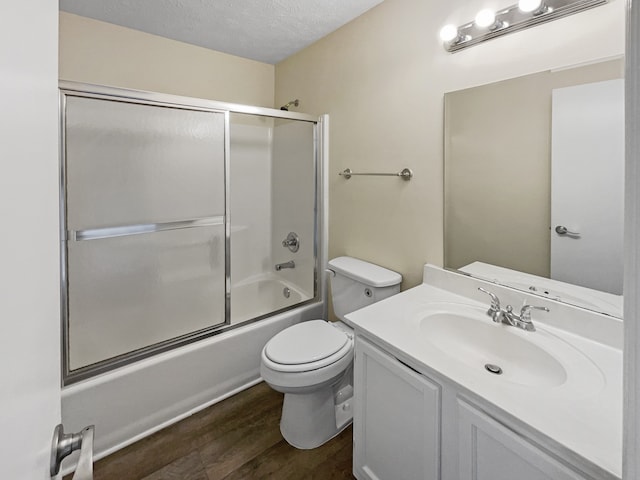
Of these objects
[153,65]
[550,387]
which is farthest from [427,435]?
[153,65]

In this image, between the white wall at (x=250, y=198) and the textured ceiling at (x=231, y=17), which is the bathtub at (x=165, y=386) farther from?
the textured ceiling at (x=231, y=17)

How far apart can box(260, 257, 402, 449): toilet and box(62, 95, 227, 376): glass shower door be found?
62 cm

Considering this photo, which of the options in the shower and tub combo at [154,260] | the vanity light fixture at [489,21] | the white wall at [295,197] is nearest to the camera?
the vanity light fixture at [489,21]

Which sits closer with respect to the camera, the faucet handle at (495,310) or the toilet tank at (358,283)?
the faucet handle at (495,310)

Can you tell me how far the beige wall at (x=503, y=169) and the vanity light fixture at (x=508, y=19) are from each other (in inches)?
7.9

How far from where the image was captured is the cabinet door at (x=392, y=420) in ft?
3.35

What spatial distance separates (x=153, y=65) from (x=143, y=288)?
1.57m

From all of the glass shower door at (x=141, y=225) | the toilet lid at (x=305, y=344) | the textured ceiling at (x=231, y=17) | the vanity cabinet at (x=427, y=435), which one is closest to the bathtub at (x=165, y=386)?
the glass shower door at (x=141, y=225)

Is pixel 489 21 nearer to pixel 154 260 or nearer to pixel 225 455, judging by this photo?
pixel 154 260

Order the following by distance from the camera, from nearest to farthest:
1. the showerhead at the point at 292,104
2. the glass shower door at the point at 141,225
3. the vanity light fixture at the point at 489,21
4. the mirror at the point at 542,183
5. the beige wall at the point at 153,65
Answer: the mirror at the point at 542,183 < the vanity light fixture at the point at 489,21 < the glass shower door at the point at 141,225 < the beige wall at the point at 153,65 < the showerhead at the point at 292,104

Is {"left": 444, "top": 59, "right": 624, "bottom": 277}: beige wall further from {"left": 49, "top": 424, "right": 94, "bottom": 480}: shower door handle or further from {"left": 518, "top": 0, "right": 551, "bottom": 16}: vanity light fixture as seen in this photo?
{"left": 49, "top": 424, "right": 94, "bottom": 480}: shower door handle

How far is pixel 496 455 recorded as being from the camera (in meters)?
0.85

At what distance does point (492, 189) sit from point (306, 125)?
1.43 metres

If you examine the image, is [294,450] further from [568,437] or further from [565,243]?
[565,243]
